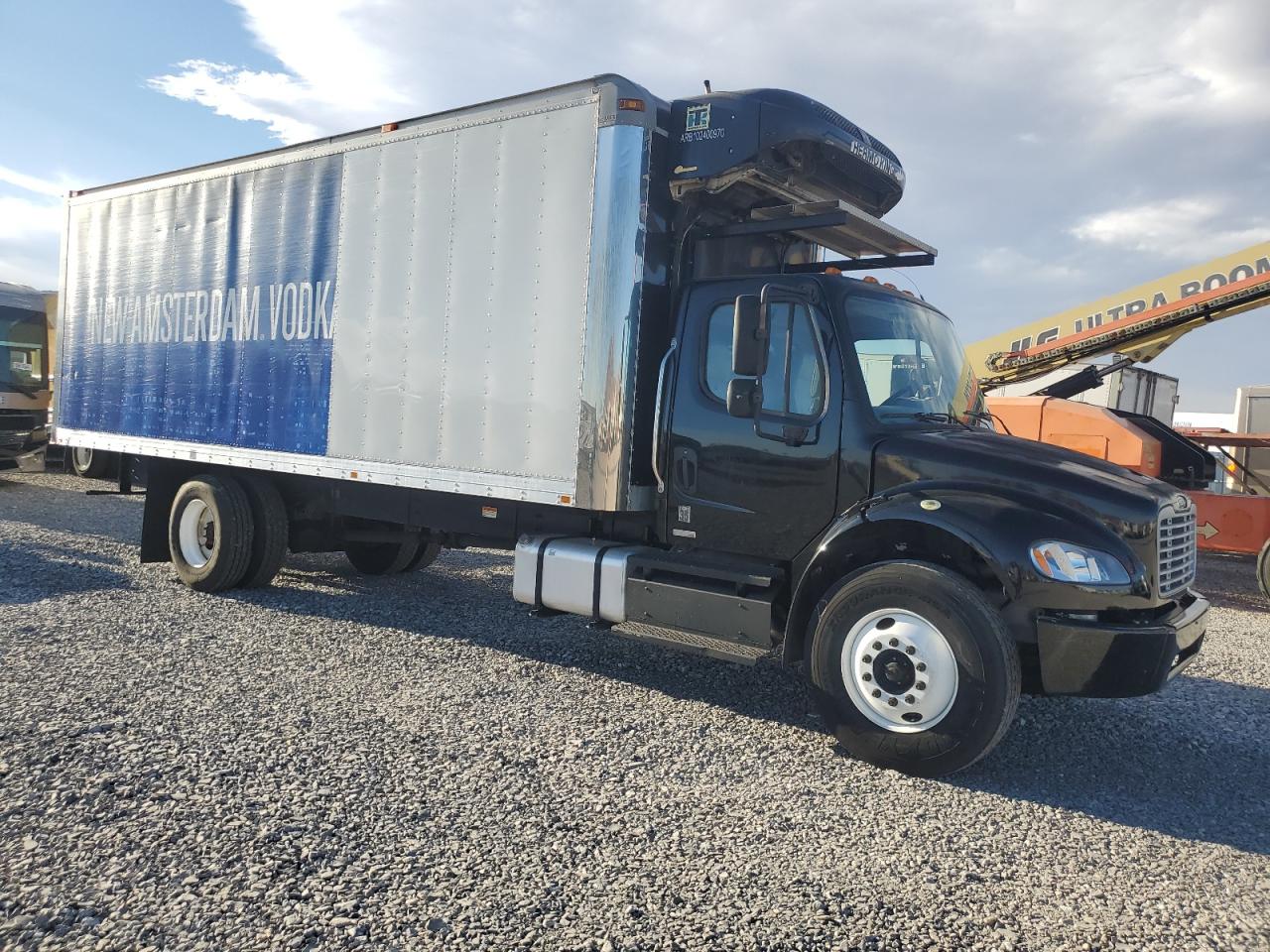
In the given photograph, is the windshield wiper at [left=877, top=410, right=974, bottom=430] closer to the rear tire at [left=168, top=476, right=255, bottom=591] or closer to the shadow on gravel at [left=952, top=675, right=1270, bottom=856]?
the shadow on gravel at [left=952, top=675, right=1270, bottom=856]

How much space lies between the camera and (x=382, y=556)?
9039 mm

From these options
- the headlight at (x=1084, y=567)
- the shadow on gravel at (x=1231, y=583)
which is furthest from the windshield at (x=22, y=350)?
the shadow on gravel at (x=1231, y=583)

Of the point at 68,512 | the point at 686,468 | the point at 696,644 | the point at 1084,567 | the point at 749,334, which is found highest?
the point at 749,334

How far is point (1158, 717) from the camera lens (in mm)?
5566

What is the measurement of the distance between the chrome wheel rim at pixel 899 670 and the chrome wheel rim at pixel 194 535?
19.3ft

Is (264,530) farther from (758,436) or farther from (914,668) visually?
(914,668)

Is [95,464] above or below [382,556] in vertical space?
above

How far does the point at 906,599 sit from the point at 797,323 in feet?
5.44

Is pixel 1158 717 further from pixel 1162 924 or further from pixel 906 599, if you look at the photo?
pixel 1162 924

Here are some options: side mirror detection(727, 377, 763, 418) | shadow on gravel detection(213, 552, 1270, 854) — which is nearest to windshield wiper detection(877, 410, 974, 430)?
side mirror detection(727, 377, 763, 418)

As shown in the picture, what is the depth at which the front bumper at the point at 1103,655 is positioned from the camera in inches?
163

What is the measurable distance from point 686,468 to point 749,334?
3.16 ft

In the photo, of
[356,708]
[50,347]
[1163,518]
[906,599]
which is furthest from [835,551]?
[50,347]

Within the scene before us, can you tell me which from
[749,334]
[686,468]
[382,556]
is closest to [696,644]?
[686,468]
